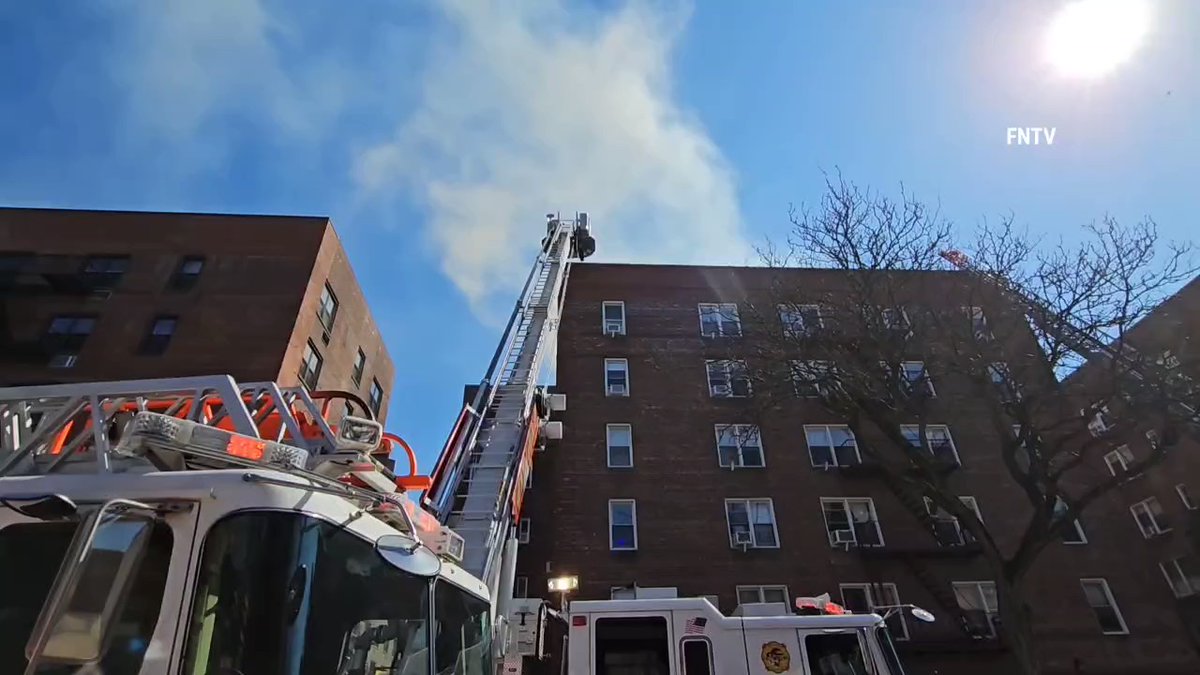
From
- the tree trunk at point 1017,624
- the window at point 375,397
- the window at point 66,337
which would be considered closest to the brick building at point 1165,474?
the tree trunk at point 1017,624

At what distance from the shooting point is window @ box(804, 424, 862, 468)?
1972cm

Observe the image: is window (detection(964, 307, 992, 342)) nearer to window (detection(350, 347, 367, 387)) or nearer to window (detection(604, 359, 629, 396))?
window (detection(604, 359, 629, 396))

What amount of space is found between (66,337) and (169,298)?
3193mm

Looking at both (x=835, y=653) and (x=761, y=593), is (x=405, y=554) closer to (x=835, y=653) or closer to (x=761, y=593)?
(x=835, y=653)

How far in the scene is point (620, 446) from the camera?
19922mm

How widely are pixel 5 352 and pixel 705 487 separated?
908 inches

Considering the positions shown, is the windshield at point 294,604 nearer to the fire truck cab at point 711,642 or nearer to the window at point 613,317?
the fire truck cab at point 711,642

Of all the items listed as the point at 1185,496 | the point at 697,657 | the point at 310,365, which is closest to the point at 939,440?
the point at 1185,496

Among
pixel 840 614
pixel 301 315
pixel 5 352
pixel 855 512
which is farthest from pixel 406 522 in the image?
pixel 5 352

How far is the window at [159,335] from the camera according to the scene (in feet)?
65.9

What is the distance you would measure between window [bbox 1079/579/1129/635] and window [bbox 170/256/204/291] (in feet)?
100.0

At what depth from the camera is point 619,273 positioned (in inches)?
958

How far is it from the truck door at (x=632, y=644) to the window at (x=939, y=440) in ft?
50.3

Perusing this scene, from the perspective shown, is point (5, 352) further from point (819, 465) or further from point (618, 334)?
point (819, 465)
